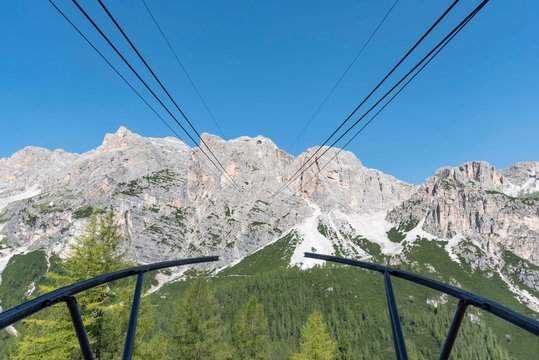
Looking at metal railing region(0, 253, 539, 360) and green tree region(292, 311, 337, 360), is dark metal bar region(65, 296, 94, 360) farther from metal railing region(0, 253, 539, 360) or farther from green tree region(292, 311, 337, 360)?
green tree region(292, 311, 337, 360)

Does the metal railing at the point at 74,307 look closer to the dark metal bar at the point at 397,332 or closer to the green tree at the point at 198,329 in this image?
the dark metal bar at the point at 397,332

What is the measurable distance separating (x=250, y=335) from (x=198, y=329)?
10204mm

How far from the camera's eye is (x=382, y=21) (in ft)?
30.7

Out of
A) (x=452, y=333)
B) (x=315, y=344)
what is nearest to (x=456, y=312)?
(x=452, y=333)

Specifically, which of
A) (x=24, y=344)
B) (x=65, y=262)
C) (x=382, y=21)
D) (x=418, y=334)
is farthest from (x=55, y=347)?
(x=418, y=334)

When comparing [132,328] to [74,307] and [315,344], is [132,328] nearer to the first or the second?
[74,307]

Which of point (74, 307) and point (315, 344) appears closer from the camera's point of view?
point (74, 307)

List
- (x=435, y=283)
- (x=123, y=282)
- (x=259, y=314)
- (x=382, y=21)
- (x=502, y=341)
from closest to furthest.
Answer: (x=435, y=283) < (x=382, y=21) < (x=123, y=282) < (x=259, y=314) < (x=502, y=341)

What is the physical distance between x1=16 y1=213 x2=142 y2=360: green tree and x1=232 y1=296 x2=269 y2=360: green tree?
2517 cm

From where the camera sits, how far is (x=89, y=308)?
14.3 m

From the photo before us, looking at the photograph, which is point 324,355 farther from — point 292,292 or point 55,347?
point 292,292

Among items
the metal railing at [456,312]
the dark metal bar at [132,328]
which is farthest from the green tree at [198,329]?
the metal railing at [456,312]

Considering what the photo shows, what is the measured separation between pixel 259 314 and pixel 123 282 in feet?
82.7

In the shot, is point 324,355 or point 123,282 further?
point 324,355
